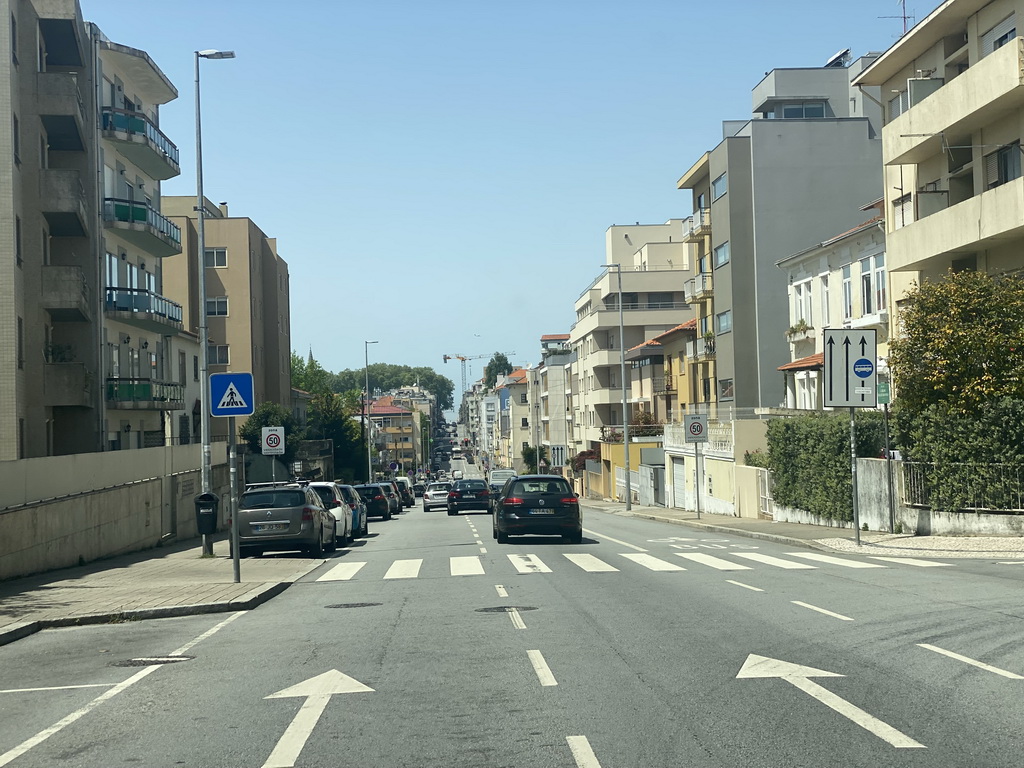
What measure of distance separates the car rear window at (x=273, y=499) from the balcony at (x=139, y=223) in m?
19.2

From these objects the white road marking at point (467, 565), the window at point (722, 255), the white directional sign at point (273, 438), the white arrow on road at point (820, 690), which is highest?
the window at point (722, 255)

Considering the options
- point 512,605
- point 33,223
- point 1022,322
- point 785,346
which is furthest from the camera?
point 785,346

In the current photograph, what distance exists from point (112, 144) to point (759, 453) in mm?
25460

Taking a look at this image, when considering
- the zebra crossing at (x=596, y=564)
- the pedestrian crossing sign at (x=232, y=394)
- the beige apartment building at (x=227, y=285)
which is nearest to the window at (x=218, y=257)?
the beige apartment building at (x=227, y=285)

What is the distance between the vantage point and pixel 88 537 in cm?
2167

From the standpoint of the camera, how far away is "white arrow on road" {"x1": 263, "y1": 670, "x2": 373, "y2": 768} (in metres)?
6.64

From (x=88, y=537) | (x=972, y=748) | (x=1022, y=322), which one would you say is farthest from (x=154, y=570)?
(x=1022, y=322)

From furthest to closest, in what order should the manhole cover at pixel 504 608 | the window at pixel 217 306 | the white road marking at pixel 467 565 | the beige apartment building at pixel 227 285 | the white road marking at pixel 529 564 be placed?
the window at pixel 217 306, the beige apartment building at pixel 227 285, the white road marking at pixel 529 564, the white road marking at pixel 467 565, the manhole cover at pixel 504 608

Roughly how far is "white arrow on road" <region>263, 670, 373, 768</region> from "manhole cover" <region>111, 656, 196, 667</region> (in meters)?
1.90

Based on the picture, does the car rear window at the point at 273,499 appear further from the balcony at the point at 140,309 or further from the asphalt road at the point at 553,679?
the balcony at the point at 140,309

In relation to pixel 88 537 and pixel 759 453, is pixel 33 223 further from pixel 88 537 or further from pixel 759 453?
pixel 759 453

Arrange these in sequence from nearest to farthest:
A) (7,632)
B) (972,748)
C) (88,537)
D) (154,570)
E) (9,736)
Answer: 1. (972,748)
2. (9,736)
3. (7,632)
4. (154,570)
5. (88,537)

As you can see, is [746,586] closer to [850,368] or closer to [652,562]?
[652,562]

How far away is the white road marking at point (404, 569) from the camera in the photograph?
18.0 m
